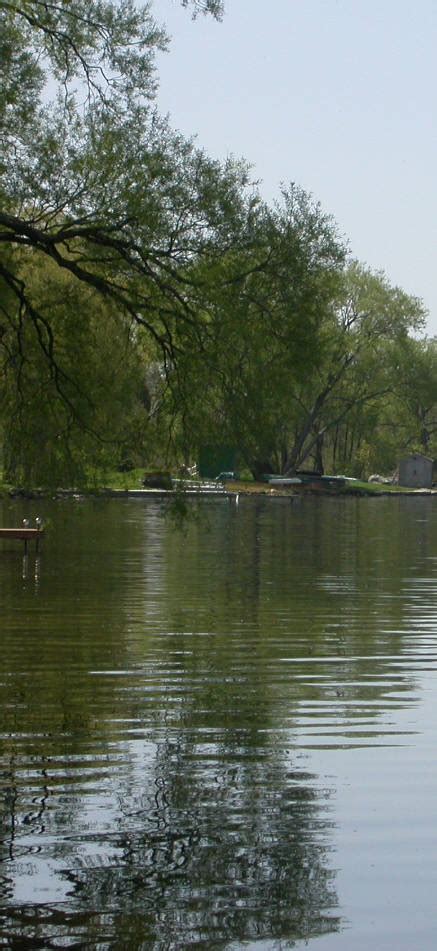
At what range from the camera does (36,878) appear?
7637 millimetres

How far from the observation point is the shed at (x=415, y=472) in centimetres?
12875

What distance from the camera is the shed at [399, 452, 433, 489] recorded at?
129 m

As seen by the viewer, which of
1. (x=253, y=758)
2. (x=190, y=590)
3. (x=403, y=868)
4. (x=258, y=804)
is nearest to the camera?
(x=403, y=868)

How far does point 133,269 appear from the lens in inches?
877

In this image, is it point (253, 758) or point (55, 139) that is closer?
point (253, 758)

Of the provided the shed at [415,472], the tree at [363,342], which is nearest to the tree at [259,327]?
the tree at [363,342]

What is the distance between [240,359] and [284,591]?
225 inches

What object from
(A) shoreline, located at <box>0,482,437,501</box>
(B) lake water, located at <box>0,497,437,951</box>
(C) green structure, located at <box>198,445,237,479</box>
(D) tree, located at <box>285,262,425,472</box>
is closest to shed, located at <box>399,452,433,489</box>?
(A) shoreline, located at <box>0,482,437,501</box>

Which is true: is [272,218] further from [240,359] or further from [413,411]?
[413,411]

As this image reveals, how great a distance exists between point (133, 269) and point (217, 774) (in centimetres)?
1318

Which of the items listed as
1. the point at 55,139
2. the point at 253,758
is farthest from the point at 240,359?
the point at 253,758

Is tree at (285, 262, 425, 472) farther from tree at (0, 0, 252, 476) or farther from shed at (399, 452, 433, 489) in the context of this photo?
tree at (0, 0, 252, 476)

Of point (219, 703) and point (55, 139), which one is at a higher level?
point (55, 139)

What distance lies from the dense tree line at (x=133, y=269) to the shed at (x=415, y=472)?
10570 cm
